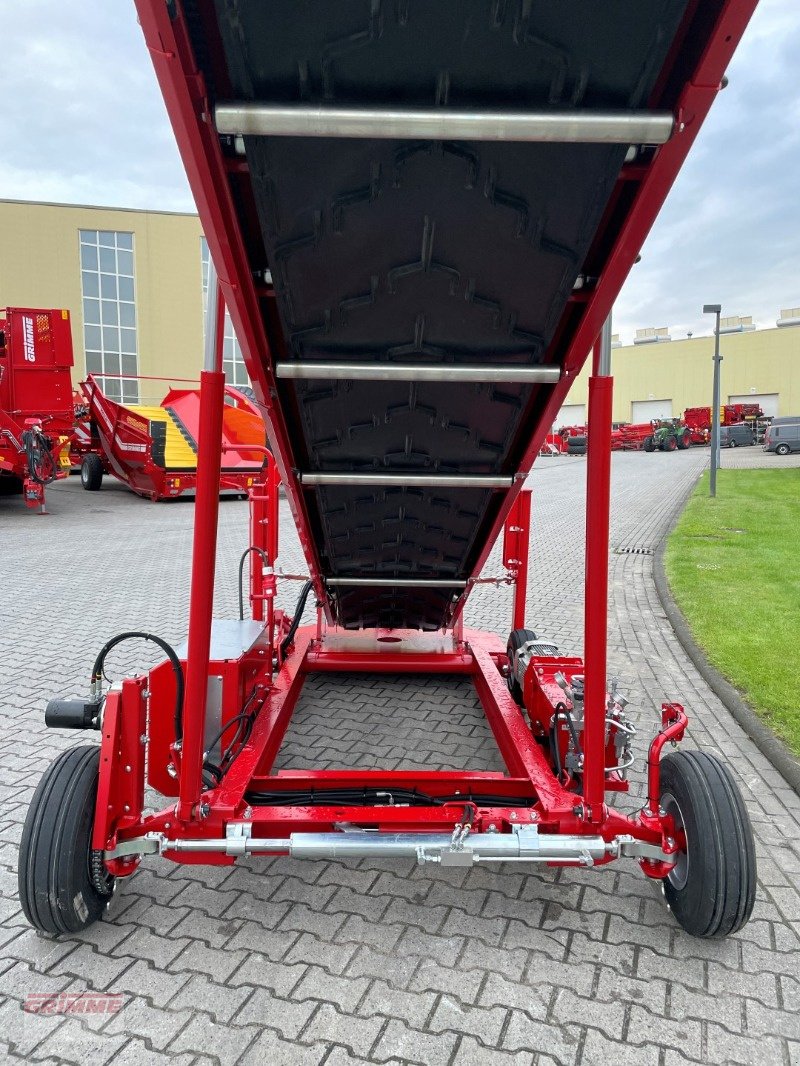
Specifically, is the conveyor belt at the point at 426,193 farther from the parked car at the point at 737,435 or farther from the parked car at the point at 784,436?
the parked car at the point at 737,435

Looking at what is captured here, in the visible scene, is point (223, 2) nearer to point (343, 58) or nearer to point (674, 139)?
point (343, 58)

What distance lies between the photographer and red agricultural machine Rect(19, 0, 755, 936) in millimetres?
1494

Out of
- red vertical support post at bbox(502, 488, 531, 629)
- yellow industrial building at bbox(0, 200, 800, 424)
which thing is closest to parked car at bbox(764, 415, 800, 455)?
yellow industrial building at bbox(0, 200, 800, 424)

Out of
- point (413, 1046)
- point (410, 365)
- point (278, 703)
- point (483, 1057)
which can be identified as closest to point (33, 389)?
point (278, 703)

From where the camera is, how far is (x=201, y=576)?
2445 millimetres

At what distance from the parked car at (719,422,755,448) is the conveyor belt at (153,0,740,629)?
41.7 meters

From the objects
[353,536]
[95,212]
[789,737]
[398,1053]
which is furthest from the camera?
[95,212]

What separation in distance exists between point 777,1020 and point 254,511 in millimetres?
Answer: 3476

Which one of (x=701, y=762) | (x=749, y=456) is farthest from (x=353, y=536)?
(x=749, y=456)

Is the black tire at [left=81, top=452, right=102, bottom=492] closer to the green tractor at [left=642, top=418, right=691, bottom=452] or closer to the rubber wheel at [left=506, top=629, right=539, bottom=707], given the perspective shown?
the rubber wheel at [left=506, top=629, right=539, bottom=707]

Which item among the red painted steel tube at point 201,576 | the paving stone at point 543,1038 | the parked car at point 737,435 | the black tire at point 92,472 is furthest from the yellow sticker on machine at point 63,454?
the parked car at point 737,435

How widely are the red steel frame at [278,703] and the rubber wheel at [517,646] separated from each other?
0.71m

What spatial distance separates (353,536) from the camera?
11.8 ft

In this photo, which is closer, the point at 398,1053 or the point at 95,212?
the point at 398,1053
